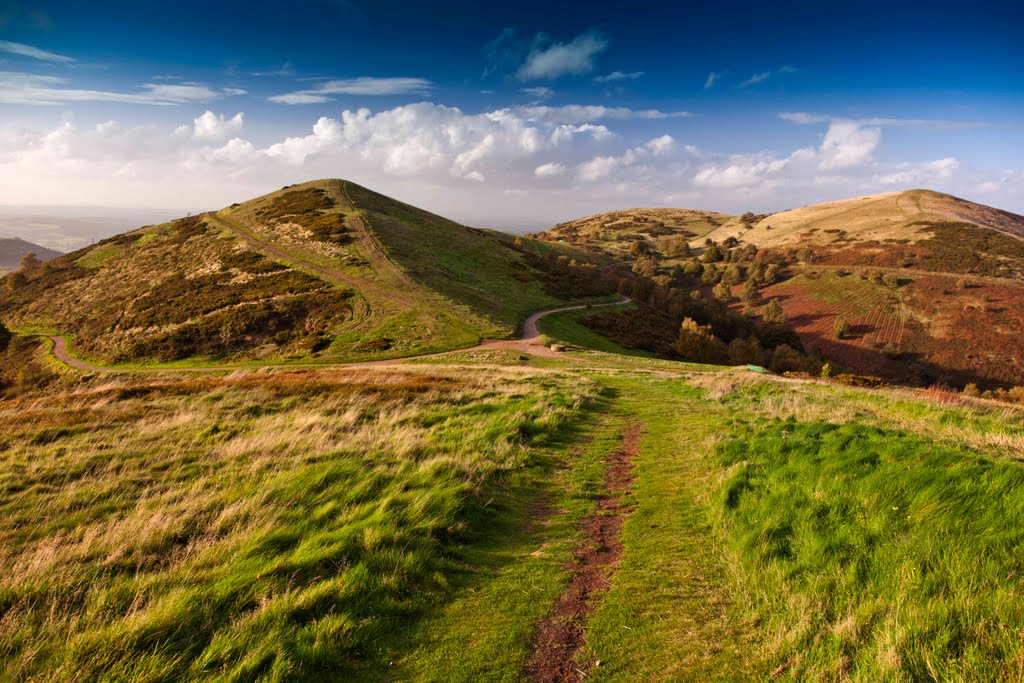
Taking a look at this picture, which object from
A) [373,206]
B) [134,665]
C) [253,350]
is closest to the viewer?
[134,665]

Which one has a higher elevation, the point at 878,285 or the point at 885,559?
the point at 885,559

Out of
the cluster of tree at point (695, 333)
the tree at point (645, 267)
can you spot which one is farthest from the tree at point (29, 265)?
the tree at point (645, 267)

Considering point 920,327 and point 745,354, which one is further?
point 920,327

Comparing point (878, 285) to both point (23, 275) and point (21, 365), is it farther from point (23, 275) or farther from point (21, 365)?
point (23, 275)

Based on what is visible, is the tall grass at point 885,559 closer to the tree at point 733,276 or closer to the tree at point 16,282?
the tree at point 16,282

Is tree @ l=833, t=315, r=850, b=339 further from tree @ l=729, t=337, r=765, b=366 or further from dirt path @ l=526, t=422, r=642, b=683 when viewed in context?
dirt path @ l=526, t=422, r=642, b=683

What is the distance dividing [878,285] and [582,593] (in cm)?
11391

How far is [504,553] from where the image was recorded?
611cm

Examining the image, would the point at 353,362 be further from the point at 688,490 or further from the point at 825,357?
the point at 825,357

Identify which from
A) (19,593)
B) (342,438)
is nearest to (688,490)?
(342,438)

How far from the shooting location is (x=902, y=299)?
8131 cm

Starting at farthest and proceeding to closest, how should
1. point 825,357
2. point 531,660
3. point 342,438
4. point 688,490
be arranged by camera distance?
1. point 825,357
2. point 342,438
3. point 688,490
4. point 531,660

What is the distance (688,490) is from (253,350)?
44.1m

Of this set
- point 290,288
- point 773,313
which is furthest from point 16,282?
point 773,313
